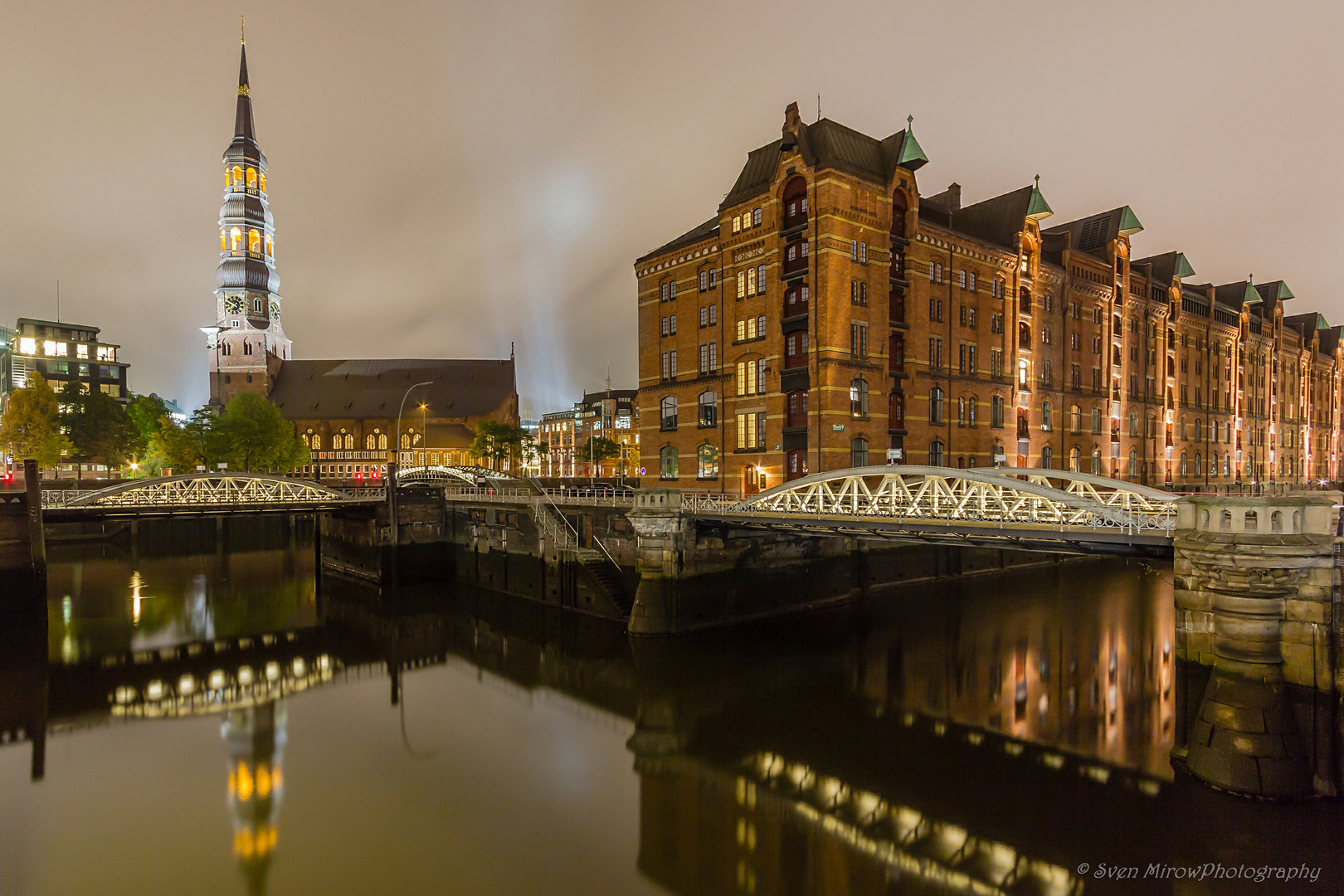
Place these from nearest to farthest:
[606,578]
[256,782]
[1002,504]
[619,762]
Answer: [256,782], [619,762], [1002,504], [606,578]

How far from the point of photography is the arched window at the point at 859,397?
1353 inches

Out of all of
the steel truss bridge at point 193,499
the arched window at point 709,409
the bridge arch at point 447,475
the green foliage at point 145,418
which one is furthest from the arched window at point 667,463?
the green foliage at point 145,418

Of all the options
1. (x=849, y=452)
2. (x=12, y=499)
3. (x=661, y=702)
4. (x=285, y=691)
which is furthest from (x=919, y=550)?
(x=12, y=499)

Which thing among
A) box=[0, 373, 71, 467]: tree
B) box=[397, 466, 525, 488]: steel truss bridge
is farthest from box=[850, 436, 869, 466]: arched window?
box=[0, 373, 71, 467]: tree

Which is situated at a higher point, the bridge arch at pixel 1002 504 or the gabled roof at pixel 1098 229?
the gabled roof at pixel 1098 229

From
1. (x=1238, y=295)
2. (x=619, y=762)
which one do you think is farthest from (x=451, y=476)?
(x=1238, y=295)

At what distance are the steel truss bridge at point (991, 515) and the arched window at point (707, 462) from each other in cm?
1370

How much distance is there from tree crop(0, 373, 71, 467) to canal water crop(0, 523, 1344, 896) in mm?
42103

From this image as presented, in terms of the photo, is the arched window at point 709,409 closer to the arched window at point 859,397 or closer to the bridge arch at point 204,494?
the arched window at point 859,397

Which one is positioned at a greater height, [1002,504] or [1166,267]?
[1166,267]

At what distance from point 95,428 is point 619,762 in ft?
240

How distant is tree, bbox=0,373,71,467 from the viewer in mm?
59219

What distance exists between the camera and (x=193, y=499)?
108 ft

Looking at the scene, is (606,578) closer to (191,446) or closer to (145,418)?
(191,446)
